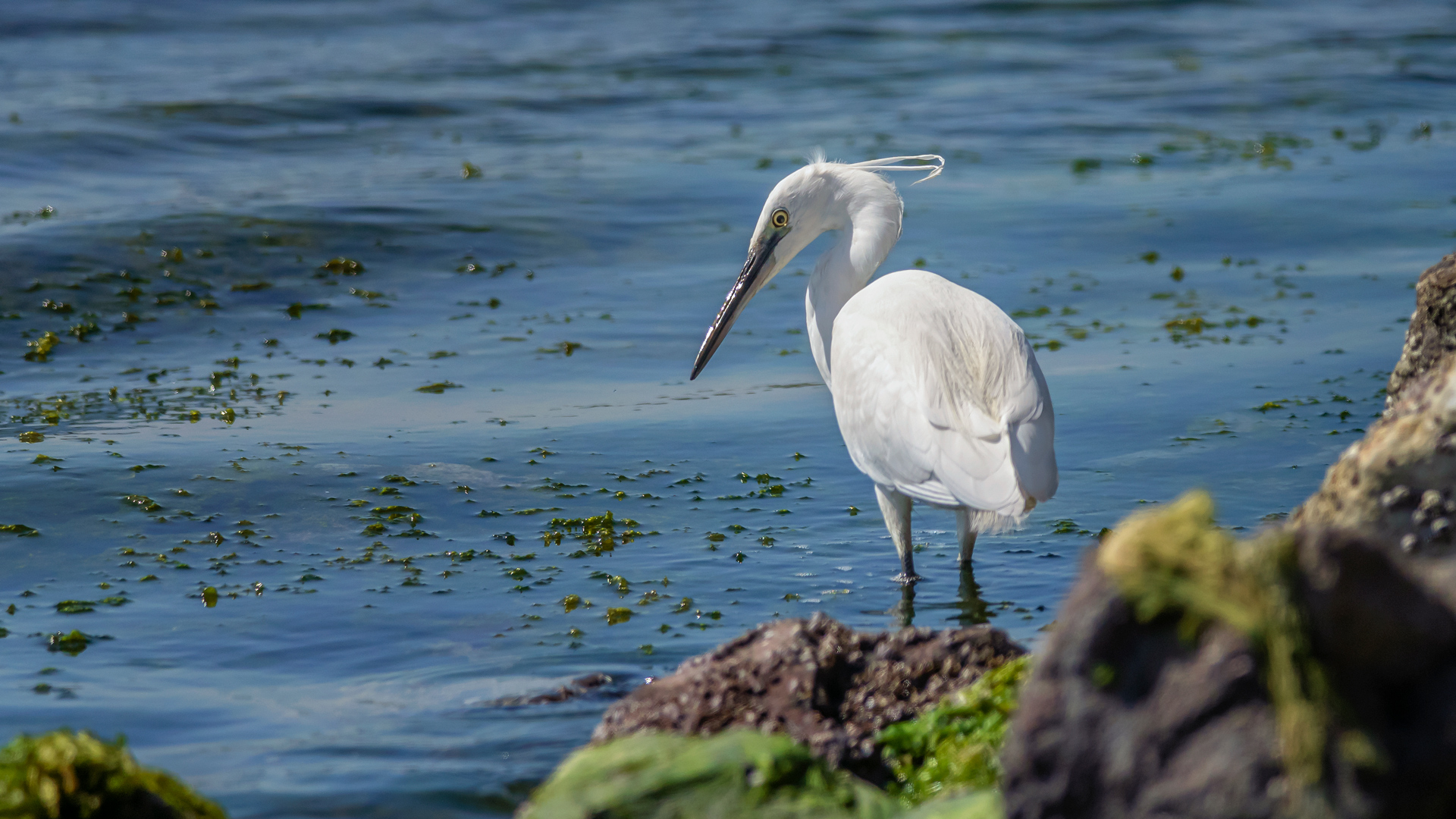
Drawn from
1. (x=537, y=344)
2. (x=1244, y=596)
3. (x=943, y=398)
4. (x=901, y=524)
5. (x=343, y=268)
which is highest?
(x=343, y=268)

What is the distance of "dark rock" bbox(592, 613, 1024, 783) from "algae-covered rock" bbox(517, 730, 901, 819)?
1.02 ft

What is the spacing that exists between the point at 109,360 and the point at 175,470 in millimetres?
2304

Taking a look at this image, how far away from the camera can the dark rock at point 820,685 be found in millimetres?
2918

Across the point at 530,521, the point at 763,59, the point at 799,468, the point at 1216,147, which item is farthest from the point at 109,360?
the point at 763,59

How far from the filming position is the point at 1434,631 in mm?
1754

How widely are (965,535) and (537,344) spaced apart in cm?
402

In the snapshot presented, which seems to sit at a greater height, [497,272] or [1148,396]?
[497,272]

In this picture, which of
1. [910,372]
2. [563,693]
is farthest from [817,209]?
[563,693]

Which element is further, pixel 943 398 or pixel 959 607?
pixel 959 607

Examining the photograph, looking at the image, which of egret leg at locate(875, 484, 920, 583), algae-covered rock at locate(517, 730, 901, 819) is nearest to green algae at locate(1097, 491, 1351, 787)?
algae-covered rock at locate(517, 730, 901, 819)

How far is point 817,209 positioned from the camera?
5773 millimetres

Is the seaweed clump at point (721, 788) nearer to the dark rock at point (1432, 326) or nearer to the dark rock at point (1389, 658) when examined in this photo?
the dark rock at point (1389, 658)

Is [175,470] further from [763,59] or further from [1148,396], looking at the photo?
[763,59]

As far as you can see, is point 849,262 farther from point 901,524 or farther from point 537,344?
point 537,344
